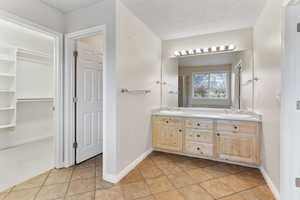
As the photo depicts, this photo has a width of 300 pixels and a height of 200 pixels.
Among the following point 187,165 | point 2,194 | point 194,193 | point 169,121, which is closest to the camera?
point 2,194

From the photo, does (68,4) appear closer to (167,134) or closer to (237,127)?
(167,134)

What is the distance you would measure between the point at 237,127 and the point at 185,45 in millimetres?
1837

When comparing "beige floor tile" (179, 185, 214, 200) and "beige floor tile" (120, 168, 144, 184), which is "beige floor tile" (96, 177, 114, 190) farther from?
"beige floor tile" (179, 185, 214, 200)

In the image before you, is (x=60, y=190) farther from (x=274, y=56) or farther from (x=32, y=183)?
(x=274, y=56)

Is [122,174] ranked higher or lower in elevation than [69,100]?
lower

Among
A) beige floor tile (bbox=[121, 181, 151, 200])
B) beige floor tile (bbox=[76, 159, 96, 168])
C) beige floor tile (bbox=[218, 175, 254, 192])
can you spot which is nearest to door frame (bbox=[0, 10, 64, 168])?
beige floor tile (bbox=[76, 159, 96, 168])

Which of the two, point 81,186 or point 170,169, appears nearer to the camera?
point 81,186

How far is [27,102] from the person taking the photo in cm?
332

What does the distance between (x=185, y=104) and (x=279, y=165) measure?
183 centimetres

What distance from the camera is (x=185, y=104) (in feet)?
10.5

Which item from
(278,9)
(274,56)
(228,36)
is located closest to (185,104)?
(228,36)

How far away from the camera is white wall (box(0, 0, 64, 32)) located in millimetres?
1751

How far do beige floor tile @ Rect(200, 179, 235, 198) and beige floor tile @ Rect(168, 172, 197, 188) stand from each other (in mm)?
148

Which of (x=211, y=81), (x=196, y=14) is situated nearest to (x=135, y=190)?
(x=211, y=81)
